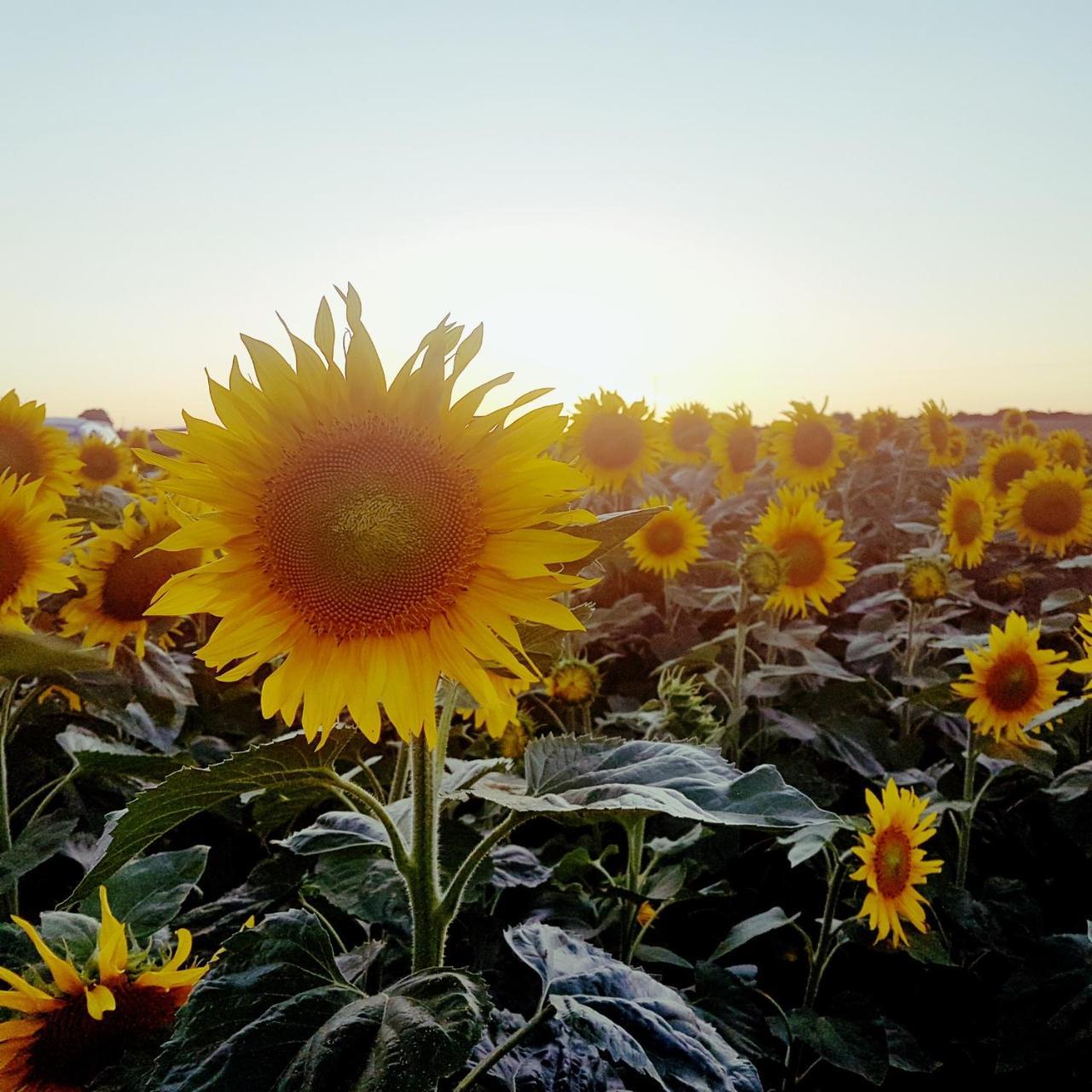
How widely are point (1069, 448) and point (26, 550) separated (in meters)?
6.75

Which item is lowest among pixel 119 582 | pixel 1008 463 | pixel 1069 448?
pixel 119 582

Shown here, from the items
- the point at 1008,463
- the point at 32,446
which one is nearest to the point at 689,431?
the point at 1008,463

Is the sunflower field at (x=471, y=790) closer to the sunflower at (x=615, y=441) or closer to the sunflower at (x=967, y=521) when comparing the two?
the sunflower at (x=967, y=521)

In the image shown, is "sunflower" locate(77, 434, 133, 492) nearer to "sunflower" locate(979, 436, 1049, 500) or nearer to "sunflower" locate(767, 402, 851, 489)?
"sunflower" locate(767, 402, 851, 489)

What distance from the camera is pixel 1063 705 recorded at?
232cm

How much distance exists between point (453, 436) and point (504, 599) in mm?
211

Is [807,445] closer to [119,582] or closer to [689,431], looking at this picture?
[689,431]

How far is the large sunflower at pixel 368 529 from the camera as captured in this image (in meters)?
1.08

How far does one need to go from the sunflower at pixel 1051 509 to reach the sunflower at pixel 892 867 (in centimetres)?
295

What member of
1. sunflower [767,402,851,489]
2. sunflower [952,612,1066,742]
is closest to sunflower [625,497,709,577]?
sunflower [767,402,851,489]

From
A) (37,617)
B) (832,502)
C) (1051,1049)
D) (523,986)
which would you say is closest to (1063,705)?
(1051,1049)

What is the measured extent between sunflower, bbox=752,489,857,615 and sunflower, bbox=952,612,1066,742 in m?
0.95

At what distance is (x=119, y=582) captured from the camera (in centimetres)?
226

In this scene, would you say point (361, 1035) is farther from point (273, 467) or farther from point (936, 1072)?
point (936, 1072)
